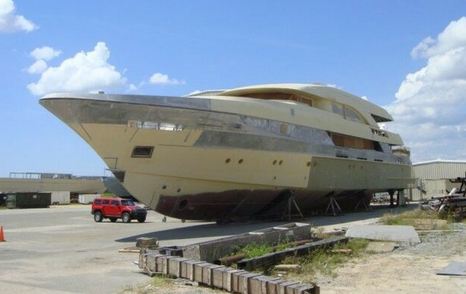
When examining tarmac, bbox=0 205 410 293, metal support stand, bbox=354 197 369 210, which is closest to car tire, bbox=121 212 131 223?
tarmac, bbox=0 205 410 293

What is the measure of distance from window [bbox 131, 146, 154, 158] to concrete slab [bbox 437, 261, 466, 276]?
13970 millimetres

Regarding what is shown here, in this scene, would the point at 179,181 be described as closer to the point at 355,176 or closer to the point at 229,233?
the point at 229,233

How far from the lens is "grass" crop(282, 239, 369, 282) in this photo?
11.9 metres

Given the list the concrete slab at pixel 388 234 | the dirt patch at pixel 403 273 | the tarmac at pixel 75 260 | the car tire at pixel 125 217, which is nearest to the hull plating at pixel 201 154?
the tarmac at pixel 75 260

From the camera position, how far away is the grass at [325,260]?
11.9m

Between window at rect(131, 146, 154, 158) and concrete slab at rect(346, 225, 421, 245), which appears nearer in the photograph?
concrete slab at rect(346, 225, 421, 245)

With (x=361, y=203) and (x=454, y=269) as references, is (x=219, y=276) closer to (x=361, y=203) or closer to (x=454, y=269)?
(x=454, y=269)

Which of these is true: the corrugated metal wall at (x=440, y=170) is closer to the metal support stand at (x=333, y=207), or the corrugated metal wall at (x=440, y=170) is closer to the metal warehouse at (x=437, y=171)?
the metal warehouse at (x=437, y=171)

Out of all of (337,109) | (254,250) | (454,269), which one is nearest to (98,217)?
(337,109)

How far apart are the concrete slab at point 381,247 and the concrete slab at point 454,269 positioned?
3101 millimetres

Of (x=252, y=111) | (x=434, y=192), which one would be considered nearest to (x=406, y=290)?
(x=252, y=111)

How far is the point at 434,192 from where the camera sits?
207ft

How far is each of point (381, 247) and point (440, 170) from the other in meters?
60.2

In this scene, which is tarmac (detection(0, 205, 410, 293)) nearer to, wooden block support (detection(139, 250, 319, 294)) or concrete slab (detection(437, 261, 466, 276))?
wooden block support (detection(139, 250, 319, 294))
